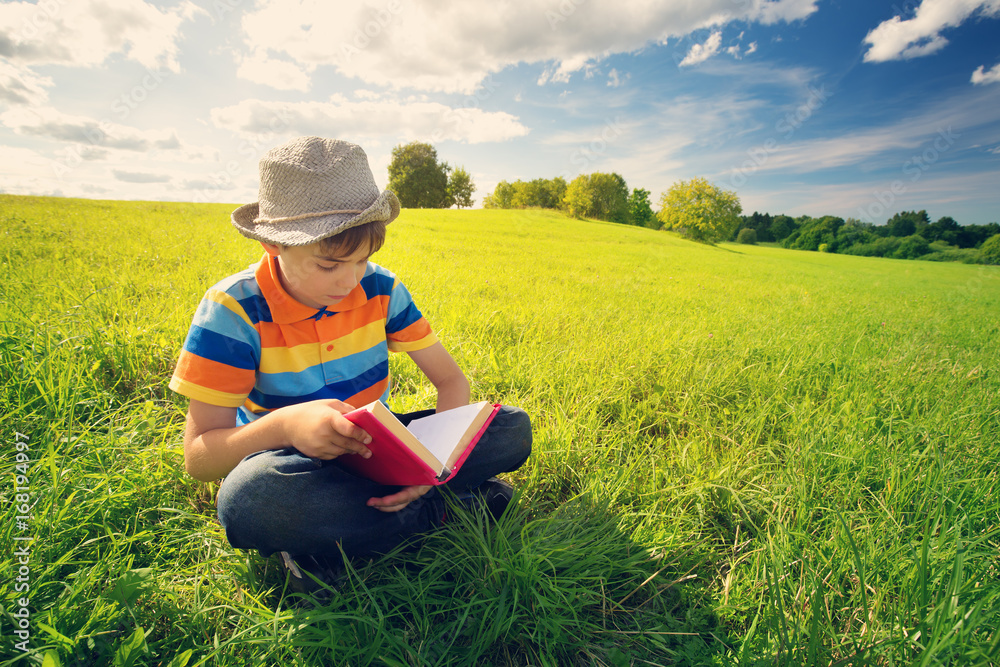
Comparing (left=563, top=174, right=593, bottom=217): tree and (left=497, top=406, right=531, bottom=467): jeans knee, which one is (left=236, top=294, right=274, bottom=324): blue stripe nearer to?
(left=497, top=406, right=531, bottom=467): jeans knee

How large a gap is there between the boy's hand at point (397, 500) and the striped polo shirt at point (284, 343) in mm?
457

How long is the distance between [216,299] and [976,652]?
223 cm

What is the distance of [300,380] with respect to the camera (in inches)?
56.2

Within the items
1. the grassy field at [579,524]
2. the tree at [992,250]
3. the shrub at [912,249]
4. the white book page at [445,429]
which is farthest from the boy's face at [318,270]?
the shrub at [912,249]

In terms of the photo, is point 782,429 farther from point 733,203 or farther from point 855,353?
point 733,203

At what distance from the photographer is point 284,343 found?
1.39m

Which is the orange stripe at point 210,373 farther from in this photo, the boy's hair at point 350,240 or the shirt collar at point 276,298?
the boy's hair at point 350,240

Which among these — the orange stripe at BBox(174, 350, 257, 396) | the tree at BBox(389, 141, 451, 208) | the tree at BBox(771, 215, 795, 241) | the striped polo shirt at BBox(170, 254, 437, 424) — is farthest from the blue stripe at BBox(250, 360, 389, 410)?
the tree at BBox(771, 215, 795, 241)

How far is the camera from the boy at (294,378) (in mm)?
1152

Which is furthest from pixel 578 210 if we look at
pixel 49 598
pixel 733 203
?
pixel 49 598

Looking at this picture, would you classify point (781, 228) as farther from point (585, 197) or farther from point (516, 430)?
point (516, 430)

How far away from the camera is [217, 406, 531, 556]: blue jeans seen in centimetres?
114

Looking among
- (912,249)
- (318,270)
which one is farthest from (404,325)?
(912,249)

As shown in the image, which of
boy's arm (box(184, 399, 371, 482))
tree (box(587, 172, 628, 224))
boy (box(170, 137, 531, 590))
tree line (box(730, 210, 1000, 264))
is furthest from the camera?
tree (box(587, 172, 628, 224))
